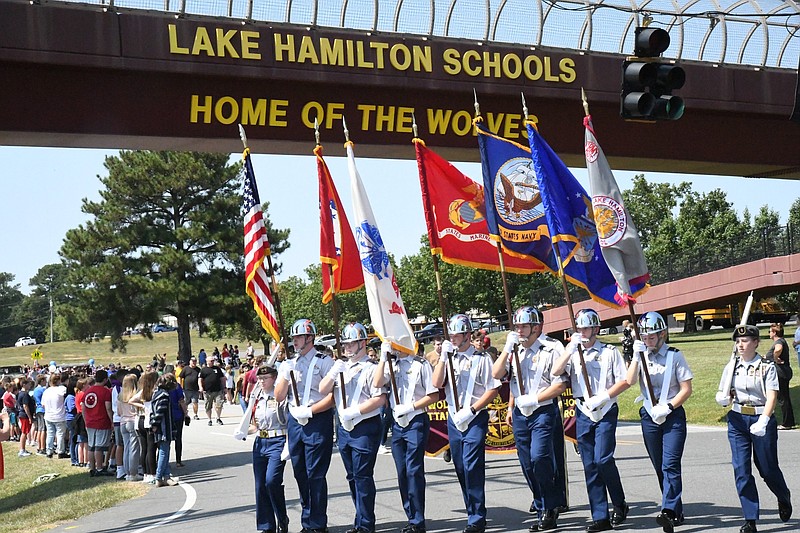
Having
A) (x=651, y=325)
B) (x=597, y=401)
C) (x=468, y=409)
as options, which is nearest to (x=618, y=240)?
(x=651, y=325)

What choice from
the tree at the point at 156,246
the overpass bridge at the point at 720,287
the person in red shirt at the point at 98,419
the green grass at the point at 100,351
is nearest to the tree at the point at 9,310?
the green grass at the point at 100,351

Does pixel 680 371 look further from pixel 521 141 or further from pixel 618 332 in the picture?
pixel 618 332

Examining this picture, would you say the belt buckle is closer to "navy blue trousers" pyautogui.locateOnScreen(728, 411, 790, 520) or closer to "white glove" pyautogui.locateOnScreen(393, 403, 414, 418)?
"navy blue trousers" pyautogui.locateOnScreen(728, 411, 790, 520)

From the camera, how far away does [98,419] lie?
17781 mm

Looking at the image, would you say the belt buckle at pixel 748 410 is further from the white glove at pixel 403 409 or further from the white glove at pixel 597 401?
the white glove at pixel 403 409

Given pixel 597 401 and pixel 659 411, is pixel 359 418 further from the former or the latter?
pixel 659 411

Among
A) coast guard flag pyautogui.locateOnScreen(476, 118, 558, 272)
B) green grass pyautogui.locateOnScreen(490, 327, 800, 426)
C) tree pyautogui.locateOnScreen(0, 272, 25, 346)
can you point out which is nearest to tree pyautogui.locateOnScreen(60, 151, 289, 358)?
green grass pyautogui.locateOnScreen(490, 327, 800, 426)

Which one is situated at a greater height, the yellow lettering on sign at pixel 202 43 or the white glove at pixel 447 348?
the yellow lettering on sign at pixel 202 43

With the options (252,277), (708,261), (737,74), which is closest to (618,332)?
(708,261)

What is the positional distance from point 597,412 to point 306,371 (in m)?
2.90

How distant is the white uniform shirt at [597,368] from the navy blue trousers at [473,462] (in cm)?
93

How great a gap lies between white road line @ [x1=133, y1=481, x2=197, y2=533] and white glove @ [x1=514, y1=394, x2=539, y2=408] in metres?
4.50

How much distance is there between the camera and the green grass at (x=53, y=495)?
13.6 m

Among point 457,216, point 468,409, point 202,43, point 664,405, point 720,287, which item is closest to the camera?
point 664,405
